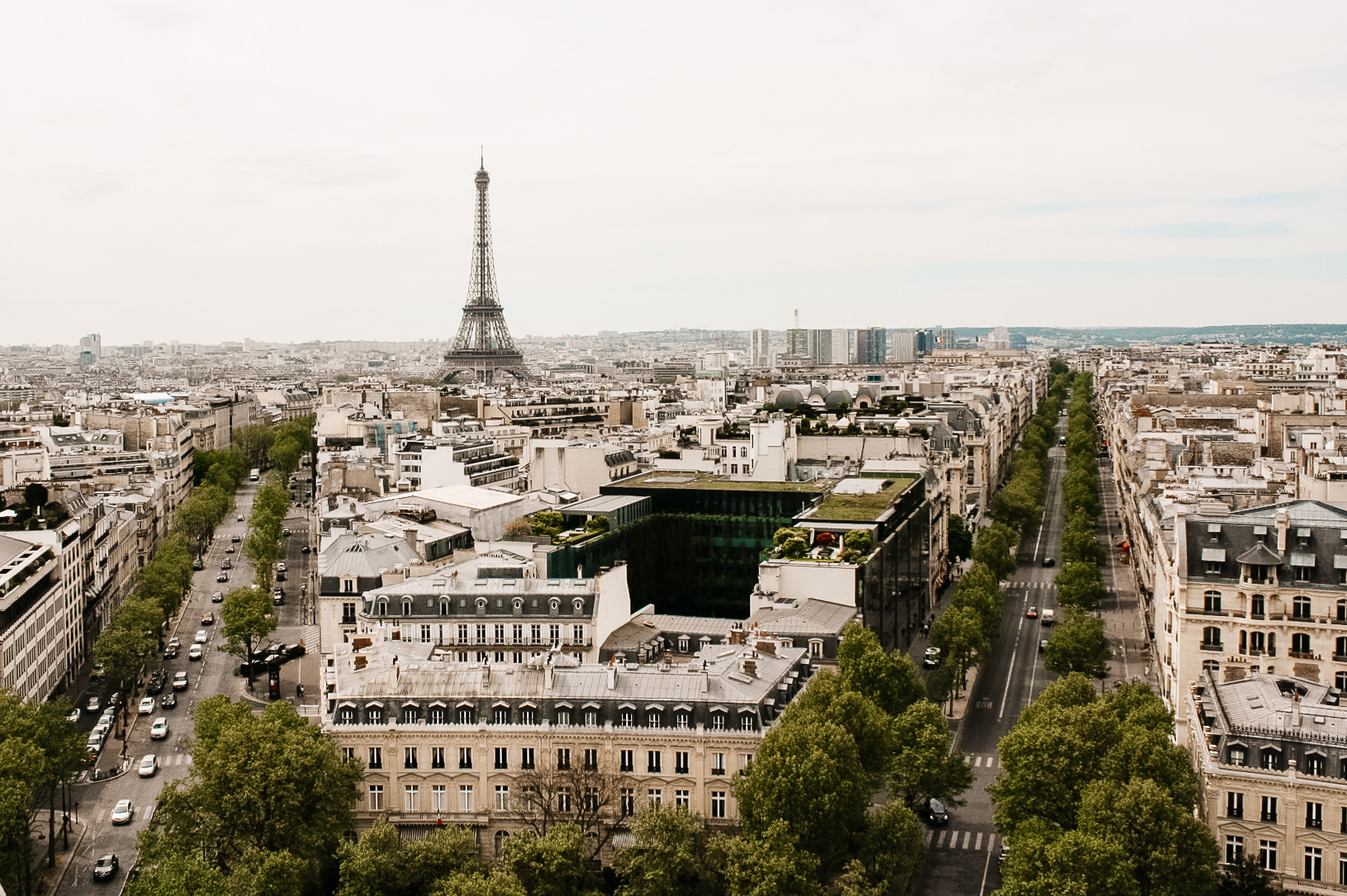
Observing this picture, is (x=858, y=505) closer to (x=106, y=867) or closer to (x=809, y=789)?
(x=809, y=789)

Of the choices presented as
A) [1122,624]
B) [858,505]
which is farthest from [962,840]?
[1122,624]

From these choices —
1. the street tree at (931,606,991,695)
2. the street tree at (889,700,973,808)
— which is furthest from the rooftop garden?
the street tree at (889,700,973,808)

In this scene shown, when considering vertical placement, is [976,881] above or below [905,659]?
below

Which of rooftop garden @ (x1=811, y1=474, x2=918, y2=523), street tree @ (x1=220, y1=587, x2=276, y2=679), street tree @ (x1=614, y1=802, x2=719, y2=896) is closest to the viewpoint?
street tree @ (x1=614, y1=802, x2=719, y2=896)

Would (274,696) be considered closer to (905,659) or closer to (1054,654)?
(905,659)

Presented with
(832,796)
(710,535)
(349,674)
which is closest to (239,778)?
(349,674)

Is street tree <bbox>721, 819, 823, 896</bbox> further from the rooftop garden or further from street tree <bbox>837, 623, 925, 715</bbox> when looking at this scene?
the rooftop garden
